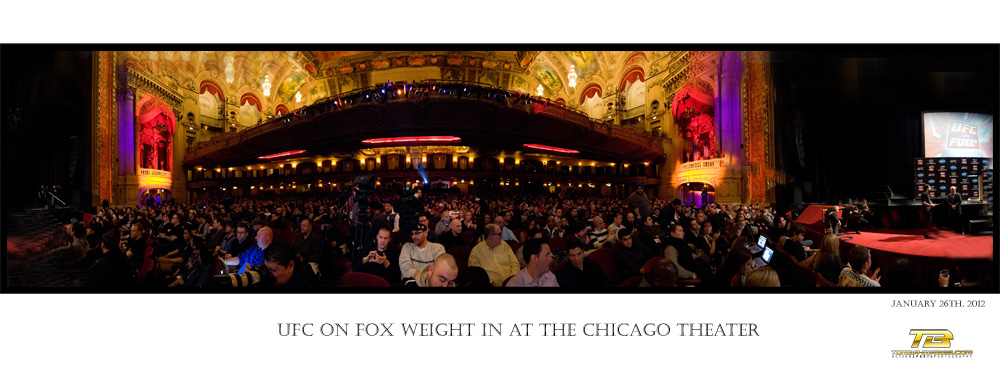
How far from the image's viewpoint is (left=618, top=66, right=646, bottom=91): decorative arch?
2.88 metres

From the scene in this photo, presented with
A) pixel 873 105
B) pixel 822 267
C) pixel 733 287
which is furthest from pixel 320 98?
pixel 873 105

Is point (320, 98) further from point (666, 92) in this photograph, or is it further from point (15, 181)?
point (666, 92)

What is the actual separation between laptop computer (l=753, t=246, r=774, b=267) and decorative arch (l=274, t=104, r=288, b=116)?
5.11m

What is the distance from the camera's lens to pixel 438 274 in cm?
264

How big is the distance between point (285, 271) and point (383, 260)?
2.64ft

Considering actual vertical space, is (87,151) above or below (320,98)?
below

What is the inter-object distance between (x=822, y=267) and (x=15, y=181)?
24.9 feet

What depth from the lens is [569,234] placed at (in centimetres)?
316

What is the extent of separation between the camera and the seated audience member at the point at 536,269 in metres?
2.55

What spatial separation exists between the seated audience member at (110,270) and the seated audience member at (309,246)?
1.42 m

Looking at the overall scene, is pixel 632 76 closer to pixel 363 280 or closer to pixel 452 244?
pixel 452 244

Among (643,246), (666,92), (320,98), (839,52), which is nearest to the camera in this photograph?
(839,52)
